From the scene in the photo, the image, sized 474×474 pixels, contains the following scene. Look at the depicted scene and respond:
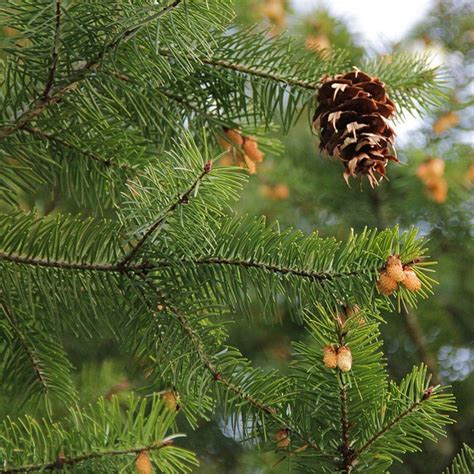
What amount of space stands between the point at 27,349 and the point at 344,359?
279 mm

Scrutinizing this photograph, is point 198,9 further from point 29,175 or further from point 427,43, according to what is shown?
point 427,43

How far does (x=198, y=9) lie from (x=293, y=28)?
987 millimetres

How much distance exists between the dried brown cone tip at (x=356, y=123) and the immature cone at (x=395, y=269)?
4.1 inches

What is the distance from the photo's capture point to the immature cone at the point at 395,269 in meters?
0.65

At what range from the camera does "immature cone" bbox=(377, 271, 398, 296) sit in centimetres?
65

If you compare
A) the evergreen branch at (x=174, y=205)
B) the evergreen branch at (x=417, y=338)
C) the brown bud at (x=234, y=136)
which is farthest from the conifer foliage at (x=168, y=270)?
the evergreen branch at (x=417, y=338)

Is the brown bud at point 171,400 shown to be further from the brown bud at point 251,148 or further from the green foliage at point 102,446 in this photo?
the brown bud at point 251,148

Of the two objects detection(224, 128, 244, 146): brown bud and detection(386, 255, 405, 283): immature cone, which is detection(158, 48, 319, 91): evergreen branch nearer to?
detection(224, 128, 244, 146): brown bud

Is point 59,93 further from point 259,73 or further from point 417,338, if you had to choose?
point 417,338

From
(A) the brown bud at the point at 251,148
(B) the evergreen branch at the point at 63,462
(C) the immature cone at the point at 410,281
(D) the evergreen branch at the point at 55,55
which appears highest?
(A) the brown bud at the point at 251,148

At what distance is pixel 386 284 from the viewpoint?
25.7 inches

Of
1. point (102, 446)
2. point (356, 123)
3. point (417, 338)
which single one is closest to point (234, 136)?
point (356, 123)

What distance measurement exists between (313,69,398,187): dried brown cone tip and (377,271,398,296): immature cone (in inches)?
4.4

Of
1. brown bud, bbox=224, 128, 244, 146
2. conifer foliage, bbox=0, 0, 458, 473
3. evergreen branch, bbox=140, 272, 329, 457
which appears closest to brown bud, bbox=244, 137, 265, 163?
brown bud, bbox=224, 128, 244, 146
